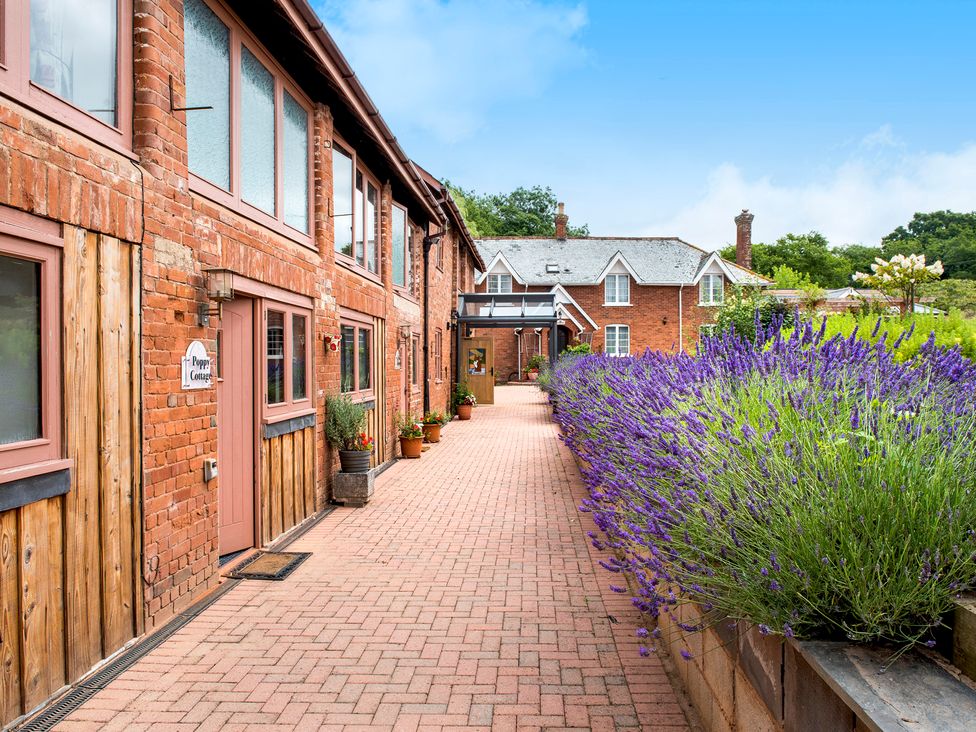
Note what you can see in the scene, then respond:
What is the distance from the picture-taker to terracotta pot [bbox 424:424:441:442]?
45.3 ft

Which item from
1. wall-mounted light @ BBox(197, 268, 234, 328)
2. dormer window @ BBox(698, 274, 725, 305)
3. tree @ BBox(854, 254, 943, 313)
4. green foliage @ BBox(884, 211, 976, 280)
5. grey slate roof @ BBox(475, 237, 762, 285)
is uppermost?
green foliage @ BBox(884, 211, 976, 280)

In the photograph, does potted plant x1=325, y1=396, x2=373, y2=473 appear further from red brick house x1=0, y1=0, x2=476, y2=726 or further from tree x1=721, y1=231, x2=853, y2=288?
tree x1=721, y1=231, x2=853, y2=288

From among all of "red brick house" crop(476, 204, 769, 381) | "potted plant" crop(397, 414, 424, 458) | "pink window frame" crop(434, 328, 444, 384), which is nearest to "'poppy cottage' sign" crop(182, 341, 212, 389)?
"potted plant" crop(397, 414, 424, 458)

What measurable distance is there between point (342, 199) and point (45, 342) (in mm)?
5703

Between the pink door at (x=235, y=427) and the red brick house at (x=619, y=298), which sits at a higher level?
the red brick house at (x=619, y=298)

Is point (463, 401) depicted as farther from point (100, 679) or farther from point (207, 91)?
point (100, 679)

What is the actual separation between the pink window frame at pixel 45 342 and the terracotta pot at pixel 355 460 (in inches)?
187

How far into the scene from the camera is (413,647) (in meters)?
4.14

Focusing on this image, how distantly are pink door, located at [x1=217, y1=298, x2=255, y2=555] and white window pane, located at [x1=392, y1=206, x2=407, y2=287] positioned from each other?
20.5 ft

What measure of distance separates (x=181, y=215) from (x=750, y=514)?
164 inches

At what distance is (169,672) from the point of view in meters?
3.78

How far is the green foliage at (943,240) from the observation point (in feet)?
183

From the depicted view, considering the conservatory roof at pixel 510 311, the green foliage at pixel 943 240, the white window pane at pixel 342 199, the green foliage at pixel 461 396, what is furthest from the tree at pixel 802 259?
the white window pane at pixel 342 199

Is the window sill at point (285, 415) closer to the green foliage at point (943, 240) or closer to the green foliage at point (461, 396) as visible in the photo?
the green foliage at point (461, 396)
